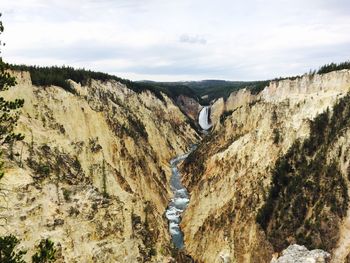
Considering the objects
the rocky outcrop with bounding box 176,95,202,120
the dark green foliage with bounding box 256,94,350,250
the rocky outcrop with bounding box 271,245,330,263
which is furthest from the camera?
the rocky outcrop with bounding box 176,95,202,120

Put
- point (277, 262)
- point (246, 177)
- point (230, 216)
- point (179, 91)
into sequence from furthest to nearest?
point (179, 91) < point (246, 177) < point (230, 216) < point (277, 262)

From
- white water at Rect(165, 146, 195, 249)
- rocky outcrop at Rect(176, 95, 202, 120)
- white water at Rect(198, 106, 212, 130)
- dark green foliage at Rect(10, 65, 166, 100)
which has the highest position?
dark green foliage at Rect(10, 65, 166, 100)

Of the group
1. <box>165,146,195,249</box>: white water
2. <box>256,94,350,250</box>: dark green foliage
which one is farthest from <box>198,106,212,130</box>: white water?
<box>256,94,350,250</box>: dark green foliage

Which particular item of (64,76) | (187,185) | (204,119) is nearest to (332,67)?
(187,185)

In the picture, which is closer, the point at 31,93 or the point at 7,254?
the point at 7,254

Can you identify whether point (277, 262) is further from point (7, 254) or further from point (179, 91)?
point (179, 91)

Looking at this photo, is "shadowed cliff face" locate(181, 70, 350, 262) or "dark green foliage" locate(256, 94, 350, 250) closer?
"dark green foliage" locate(256, 94, 350, 250)

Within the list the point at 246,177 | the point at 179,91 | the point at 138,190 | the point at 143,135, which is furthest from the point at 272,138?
the point at 179,91

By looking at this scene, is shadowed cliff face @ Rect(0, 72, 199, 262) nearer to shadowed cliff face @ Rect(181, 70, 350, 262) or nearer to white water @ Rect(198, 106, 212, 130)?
shadowed cliff face @ Rect(181, 70, 350, 262)
